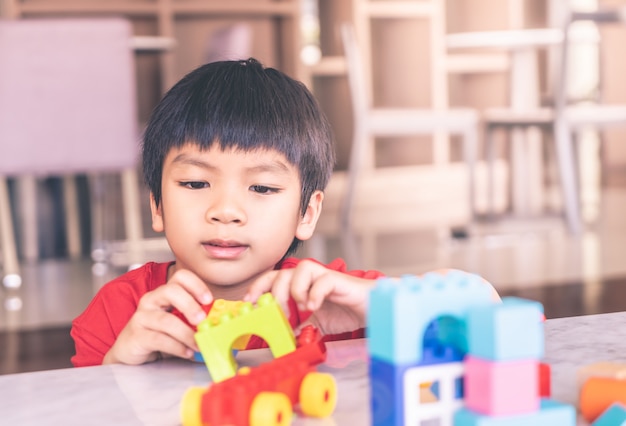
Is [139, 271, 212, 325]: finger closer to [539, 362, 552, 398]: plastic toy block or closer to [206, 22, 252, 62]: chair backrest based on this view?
[539, 362, 552, 398]: plastic toy block

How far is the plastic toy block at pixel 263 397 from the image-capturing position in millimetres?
397

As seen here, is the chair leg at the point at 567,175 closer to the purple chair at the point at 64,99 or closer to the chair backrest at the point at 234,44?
the chair backrest at the point at 234,44

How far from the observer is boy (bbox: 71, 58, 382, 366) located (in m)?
0.81

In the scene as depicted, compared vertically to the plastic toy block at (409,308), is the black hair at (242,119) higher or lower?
→ higher

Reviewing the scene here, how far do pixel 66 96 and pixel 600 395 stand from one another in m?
2.97

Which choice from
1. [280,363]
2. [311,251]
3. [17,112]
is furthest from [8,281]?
[280,363]

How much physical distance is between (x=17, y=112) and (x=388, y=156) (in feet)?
9.83

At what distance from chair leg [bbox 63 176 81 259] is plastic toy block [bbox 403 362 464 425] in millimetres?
3864

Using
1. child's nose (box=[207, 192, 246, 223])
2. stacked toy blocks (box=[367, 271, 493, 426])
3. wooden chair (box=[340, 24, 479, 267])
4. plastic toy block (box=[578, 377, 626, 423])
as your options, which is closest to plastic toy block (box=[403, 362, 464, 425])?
stacked toy blocks (box=[367, 271, 493, 426])

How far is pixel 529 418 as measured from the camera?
324 mm

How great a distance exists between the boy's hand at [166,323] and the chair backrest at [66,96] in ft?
8.79

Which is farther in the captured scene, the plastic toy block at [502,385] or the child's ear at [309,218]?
the child's ear at [309,218]

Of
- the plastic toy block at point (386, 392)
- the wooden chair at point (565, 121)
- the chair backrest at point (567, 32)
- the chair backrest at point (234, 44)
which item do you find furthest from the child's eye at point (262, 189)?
the wooden chair at point (565, 121)

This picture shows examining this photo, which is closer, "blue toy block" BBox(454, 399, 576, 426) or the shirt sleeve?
"blue toy block" BBox(454, 399, 576, 426)
